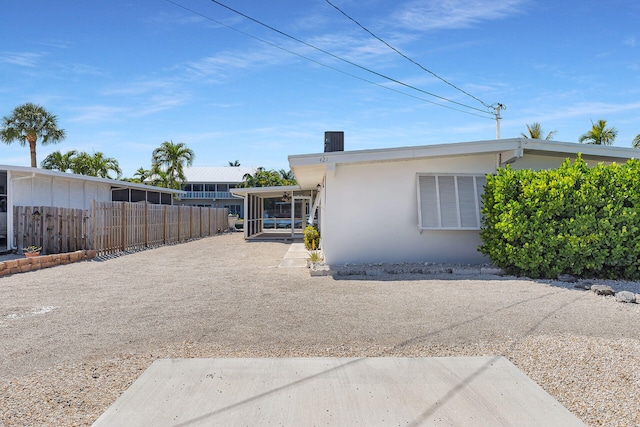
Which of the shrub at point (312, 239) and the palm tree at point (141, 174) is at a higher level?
the palm tree at point (141, 174)

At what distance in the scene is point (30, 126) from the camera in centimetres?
3200

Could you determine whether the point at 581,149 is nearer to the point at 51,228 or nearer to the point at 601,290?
the point at 601,290

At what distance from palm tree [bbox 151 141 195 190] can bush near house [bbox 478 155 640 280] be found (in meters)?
34.7

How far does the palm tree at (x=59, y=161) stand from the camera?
114ft

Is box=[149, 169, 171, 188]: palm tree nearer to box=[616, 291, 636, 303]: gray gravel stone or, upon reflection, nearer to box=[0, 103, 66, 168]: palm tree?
box=[0, 103, 66, 168]: palm tree

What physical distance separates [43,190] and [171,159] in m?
23.1

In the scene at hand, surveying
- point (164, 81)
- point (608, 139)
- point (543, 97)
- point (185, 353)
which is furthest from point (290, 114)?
point (608, 139)

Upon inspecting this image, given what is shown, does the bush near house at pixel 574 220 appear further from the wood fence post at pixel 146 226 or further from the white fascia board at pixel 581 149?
the wood fence post at pixel 146 226

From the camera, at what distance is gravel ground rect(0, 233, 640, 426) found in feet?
12.0

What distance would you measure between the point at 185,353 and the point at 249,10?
28.9ft

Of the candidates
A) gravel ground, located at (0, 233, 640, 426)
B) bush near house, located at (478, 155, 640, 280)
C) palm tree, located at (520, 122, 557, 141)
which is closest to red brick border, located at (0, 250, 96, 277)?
gravel ground, located at (0, 233, 640, 426)

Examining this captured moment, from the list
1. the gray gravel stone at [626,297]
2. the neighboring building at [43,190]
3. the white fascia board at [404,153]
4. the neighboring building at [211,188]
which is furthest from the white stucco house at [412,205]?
the neighboring building at [211,188]

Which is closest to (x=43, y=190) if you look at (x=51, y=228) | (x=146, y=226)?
(x=51, y=228)

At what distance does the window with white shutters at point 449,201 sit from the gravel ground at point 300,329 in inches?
61.5
